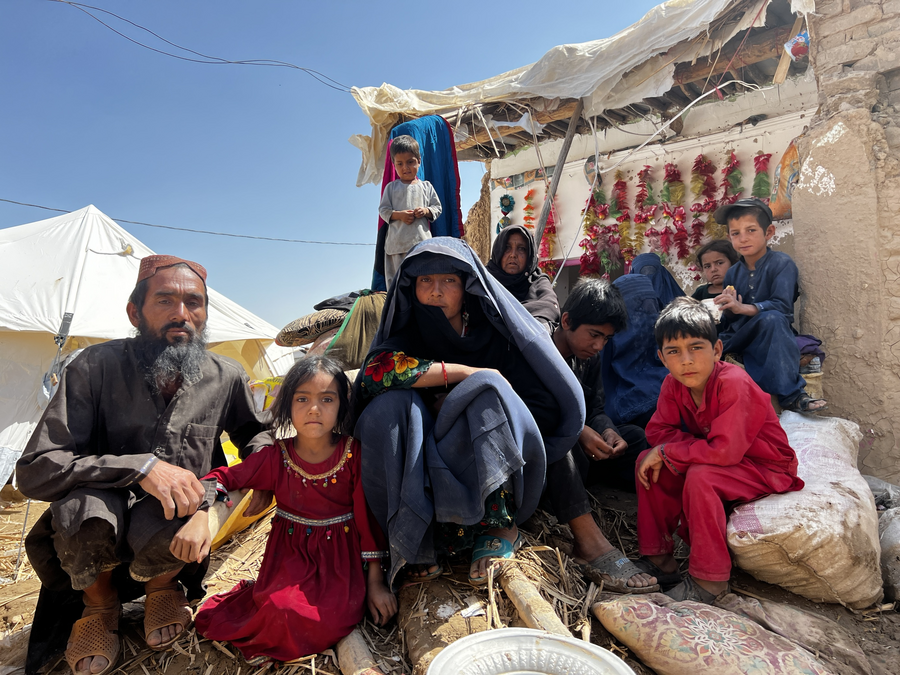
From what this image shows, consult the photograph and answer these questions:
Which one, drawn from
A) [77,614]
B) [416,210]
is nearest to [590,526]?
[77,614]

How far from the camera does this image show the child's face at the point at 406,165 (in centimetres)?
479

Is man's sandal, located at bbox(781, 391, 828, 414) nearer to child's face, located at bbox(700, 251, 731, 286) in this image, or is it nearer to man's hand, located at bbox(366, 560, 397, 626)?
child's face, located at bbox(700, 251, 731, 286)

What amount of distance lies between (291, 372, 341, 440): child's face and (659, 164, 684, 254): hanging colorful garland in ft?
19.9

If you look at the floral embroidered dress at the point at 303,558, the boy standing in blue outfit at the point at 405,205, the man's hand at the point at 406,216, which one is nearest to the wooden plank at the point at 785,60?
the boy standing in blue outfit at the point at 405,205

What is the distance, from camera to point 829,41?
11.5ft

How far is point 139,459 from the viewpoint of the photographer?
2018mm

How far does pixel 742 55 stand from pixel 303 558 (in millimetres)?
5527

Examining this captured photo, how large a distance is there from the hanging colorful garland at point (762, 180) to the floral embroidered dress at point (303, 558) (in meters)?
6.07

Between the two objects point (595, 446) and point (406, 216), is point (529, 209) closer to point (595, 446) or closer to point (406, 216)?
point (406, 216)

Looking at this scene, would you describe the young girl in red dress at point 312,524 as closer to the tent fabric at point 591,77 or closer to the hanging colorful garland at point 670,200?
the tent fabric at point 591,77

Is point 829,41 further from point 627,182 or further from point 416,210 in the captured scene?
point 627,182

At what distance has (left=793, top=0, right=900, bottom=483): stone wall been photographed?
10.6 feet

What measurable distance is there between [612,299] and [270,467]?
1890mm

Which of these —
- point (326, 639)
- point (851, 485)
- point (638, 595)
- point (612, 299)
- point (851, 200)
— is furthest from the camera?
point (851, 200)
